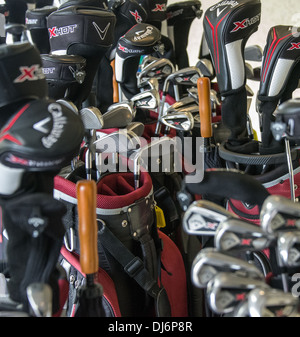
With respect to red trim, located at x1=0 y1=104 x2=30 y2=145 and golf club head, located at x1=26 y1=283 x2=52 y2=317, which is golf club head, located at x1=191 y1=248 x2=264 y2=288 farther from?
red trim, located at x1=0 y1=104 x2=30 y2=145

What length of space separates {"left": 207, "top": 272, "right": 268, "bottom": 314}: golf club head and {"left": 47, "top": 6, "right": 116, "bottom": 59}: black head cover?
1.05 meters

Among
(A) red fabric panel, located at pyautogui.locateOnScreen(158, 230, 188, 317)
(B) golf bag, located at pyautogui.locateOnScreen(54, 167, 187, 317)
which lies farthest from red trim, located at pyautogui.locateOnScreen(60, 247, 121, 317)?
(A) red fabric panel, located at pyautogui.locateOnScreen(158, 230, 188, 317)

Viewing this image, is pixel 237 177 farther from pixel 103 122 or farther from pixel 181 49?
pixel 181 49

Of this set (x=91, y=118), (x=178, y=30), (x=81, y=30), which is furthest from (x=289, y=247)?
(x=178, y=30)

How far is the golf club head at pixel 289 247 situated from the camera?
29.2 inches

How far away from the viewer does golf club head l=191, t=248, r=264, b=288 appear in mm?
731

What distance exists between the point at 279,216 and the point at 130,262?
592 mm

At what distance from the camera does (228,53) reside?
4.65 ft

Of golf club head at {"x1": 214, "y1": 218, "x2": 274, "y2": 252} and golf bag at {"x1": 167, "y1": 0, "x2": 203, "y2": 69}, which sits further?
golf bag at {"x1": 167, "y1": 0, "x2": 203, "y2": 69}

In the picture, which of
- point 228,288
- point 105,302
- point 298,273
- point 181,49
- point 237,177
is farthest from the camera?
point 181,49

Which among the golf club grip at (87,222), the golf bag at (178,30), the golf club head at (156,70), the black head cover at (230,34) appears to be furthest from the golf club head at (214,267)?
the golf bag at (178,30)
